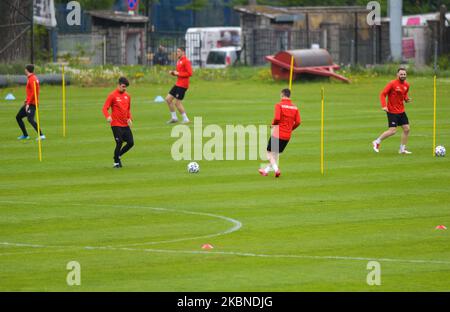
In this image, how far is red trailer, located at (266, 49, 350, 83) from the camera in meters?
51.4

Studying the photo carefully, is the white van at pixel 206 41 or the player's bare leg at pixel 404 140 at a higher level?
the white van at pixel 206 41

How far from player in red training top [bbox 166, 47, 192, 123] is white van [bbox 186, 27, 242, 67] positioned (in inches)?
1342

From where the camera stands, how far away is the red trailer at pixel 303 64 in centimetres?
5141

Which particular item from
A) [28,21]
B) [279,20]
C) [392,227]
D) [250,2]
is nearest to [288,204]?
[392,227]

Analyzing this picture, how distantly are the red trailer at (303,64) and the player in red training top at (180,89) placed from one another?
1604cm

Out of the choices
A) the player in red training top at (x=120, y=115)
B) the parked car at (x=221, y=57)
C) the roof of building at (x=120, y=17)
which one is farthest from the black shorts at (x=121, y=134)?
the roof of building at (x=120, y=17)

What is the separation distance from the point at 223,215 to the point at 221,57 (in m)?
48.0

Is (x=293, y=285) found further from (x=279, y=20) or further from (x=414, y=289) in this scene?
(x=279, y=20)

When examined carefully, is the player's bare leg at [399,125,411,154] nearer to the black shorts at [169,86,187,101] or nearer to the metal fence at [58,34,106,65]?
the black shorts at [169,86,187,101]

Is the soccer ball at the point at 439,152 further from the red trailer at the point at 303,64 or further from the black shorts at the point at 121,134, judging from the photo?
the red trailer at the point at 303,64

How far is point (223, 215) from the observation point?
20422mm

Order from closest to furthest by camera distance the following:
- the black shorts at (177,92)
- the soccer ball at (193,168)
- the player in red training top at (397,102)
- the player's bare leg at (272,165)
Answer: the player's bare leg at (272,165)
the soccer ball at (193,168)
the player in red training top at (397,102)
the black shorts at (177,92)

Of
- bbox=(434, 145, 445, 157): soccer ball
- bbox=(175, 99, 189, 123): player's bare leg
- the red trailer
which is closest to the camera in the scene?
bbox=(434, 145, 445, 157): soccer ball

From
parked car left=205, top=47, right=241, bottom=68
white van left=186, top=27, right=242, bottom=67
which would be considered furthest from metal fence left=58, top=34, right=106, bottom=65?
parked car left=205, top=47, right=241, bottom=68
